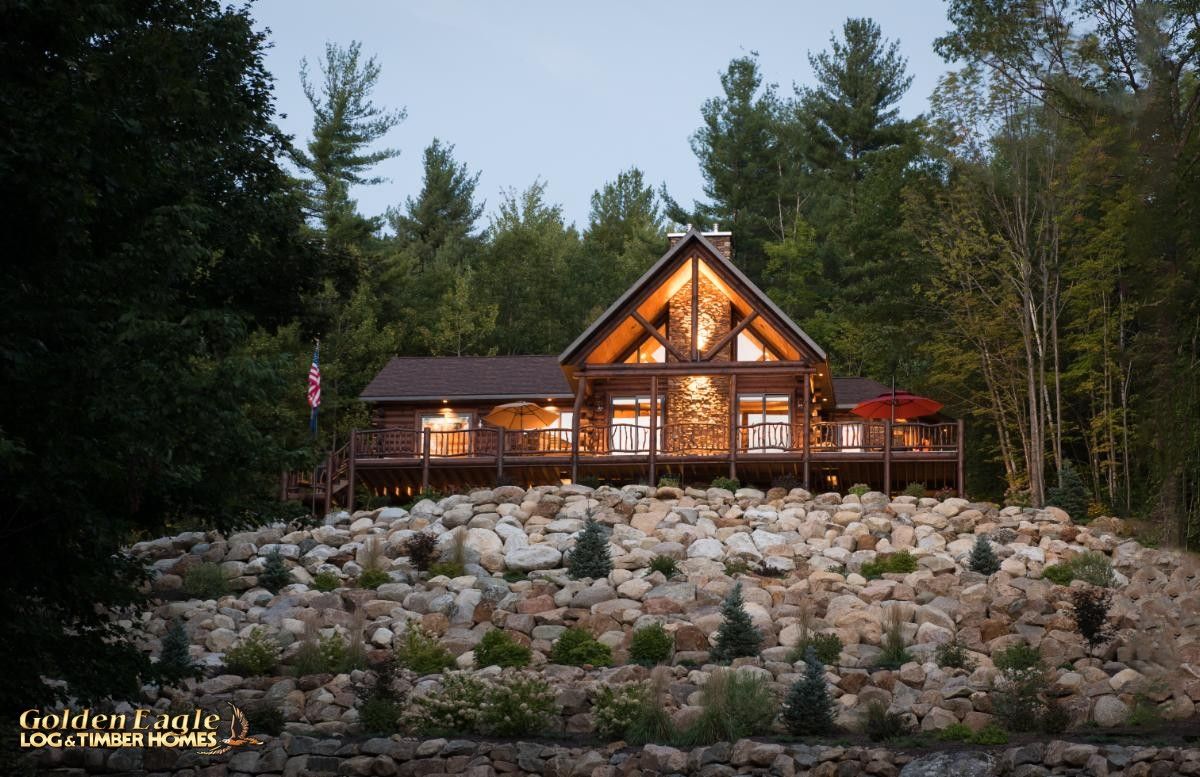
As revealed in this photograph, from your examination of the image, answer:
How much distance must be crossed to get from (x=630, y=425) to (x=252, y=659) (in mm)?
11869

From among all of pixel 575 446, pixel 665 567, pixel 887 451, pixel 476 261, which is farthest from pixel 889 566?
pixel 476 261

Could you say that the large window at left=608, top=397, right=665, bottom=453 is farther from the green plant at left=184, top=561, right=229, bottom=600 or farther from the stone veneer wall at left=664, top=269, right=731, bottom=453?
the green plant at left=184, top=561, right=229, bottom=600

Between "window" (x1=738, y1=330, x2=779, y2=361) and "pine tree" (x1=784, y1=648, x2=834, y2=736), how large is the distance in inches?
576

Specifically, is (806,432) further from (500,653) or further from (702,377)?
(500,653)

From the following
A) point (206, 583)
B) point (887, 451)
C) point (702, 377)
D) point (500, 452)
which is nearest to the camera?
point (206, 583)

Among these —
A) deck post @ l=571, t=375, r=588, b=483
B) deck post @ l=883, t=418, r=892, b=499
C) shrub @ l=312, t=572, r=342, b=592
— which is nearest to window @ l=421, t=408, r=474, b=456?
deck post @ l=571, t=375, r=588, b=483

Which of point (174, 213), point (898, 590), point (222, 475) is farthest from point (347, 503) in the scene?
point (174, 213)

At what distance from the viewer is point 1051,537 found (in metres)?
22.2

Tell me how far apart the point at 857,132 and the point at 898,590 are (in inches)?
1240

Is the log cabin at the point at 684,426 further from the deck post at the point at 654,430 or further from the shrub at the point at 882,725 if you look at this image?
the shrub at the point at 882,725

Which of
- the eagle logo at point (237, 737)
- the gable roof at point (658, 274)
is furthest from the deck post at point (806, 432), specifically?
the eagle logo at point (237, 737)

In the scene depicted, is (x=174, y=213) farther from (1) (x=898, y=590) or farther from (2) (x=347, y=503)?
(2) (x=347, y=503)

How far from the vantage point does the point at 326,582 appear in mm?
20578

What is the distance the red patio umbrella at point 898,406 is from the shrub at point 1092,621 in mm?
9510
